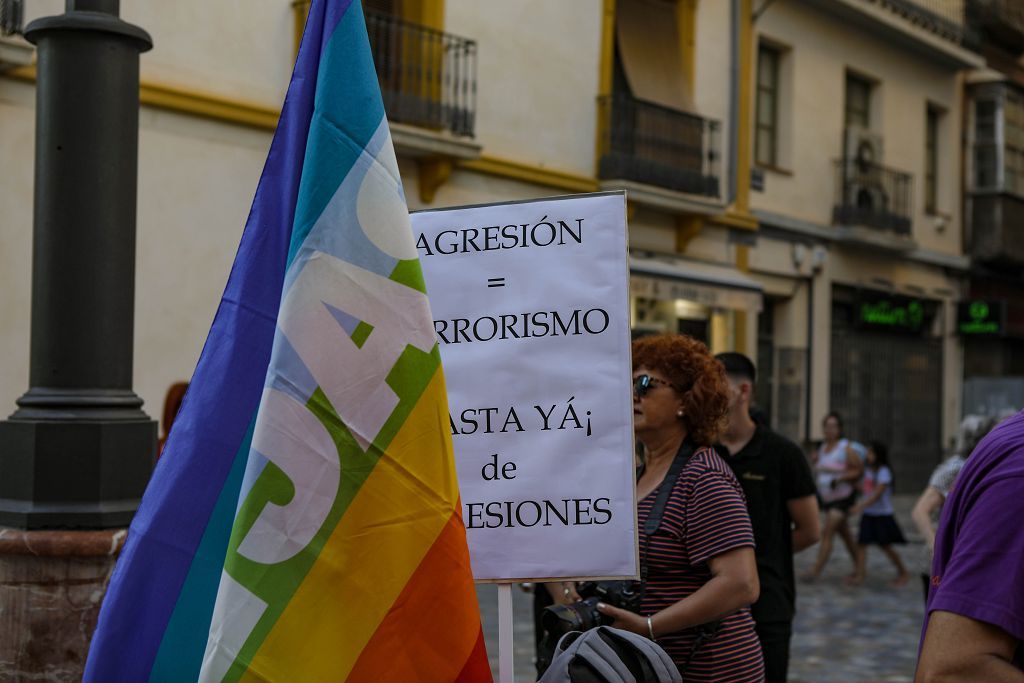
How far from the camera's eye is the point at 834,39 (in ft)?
66.9

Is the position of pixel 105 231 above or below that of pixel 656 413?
above

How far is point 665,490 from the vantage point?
3555 millimetres

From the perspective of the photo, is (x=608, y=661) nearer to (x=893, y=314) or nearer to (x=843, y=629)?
(x=843, y=629)

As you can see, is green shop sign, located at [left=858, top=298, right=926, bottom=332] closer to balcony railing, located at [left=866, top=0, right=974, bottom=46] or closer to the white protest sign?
balcony railing, located at [left=866, top=0, right=974, bottom=46]

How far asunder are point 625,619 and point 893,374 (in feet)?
64.4

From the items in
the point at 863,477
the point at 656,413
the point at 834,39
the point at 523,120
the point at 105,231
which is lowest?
the point at 863,477

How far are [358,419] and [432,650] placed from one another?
0.45 meters

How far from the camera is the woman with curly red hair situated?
340 centimetres

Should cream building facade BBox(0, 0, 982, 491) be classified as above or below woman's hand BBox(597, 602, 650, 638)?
above

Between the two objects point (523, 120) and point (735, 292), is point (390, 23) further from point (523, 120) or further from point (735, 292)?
point (735, 292)

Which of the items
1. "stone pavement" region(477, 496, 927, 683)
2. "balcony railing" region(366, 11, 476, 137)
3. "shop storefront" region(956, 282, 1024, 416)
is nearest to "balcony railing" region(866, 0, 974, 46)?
"shop storefront" region(956, 282, 1024, 416)

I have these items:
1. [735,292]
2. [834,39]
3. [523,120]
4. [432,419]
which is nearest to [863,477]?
[735,292]

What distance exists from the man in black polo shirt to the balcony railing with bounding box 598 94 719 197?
10.8 m

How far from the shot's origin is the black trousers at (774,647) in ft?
15.2
